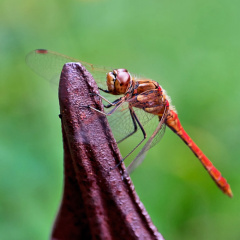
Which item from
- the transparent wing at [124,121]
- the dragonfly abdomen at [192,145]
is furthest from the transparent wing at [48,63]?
the dragonfly abdomen at [192,145]

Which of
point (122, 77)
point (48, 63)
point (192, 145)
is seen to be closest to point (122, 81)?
point (122, 77)

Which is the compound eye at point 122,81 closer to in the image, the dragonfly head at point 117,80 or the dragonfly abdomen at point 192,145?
the dragonfly head at point 117,80

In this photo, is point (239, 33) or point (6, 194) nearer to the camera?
point (6, 194)

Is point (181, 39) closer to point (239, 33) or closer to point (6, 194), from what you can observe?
point (239, 33)

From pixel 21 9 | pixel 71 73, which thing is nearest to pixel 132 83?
pixel 21 9

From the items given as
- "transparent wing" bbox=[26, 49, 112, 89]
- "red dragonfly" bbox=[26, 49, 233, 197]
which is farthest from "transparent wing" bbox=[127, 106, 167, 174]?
"transparent wing" bbox=[26, 49, 112, 89]

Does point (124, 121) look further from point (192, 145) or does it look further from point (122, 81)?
point (192, 145)

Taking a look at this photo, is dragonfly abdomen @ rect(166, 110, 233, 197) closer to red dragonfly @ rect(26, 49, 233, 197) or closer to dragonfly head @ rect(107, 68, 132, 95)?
red dragonfly @ rect(26, 49, 233, 197)
